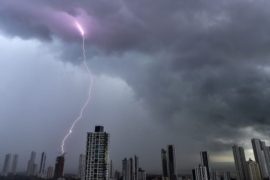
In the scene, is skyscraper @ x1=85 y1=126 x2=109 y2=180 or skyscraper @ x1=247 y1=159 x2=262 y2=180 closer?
skyscraper @ x1=85 y1=126 x2=109 y2=180

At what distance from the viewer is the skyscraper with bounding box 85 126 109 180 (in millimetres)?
123938

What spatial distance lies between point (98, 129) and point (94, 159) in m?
21.2

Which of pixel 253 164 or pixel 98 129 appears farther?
pixel 253 164

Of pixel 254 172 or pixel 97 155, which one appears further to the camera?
pixel 254 172

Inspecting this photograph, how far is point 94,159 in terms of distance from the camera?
423 feet

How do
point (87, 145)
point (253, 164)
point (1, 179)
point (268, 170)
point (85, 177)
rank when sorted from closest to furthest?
1. point (85, 177)
2. point (87, 145)
3. point (1, 179)
4. point (268, 170)
5. point (253, 164)

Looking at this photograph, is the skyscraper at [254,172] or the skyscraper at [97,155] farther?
the skyscraper at [254,172]

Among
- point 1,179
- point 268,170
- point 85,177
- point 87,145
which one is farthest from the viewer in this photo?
point 268,170

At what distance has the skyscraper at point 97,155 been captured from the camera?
12394 cm

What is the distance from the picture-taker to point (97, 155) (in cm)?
13000

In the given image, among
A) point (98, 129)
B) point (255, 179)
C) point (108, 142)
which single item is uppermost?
point (98, 129)

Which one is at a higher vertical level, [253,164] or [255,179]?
[253,164]

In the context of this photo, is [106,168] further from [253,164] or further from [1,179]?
[253,164]

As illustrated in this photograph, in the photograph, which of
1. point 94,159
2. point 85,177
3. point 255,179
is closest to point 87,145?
point 94,159
